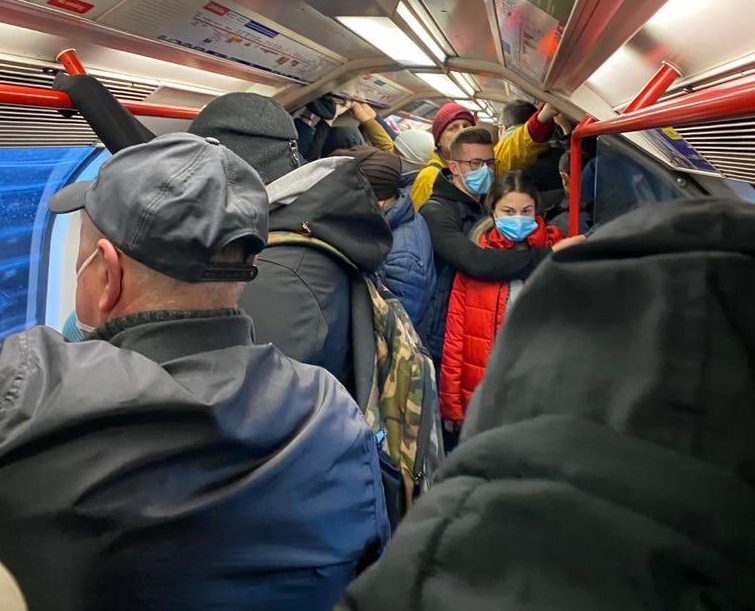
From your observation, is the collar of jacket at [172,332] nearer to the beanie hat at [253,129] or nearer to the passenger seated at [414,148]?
the beanie hat at [253,129]

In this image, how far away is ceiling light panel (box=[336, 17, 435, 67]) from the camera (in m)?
3.03

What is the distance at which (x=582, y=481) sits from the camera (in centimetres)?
44

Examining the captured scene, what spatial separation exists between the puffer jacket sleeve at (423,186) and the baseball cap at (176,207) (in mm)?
2403

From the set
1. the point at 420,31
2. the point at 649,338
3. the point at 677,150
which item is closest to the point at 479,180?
the point at 420,31

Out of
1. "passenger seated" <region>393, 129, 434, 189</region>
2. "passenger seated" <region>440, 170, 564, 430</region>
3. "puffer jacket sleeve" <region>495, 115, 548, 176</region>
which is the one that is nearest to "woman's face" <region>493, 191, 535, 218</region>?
"passenger seated" <region>440, 170, 564, 430</region>

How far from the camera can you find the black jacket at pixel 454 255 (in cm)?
288

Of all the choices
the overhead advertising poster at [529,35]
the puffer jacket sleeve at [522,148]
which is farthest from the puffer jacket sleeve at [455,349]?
the puffer jacket sleeve at [522,148]

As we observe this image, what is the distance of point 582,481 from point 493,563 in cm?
9

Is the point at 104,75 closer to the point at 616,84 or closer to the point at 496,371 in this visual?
the point at 616,84

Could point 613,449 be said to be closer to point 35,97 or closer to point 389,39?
point 35,97

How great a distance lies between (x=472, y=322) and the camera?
9.68ft

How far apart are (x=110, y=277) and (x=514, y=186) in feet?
7.20

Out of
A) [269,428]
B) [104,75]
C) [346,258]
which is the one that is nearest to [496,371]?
[269,428]

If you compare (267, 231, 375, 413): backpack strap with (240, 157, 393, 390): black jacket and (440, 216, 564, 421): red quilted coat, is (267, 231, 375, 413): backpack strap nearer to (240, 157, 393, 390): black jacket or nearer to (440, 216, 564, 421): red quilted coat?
(240, 157, 393, 390): black jacket
